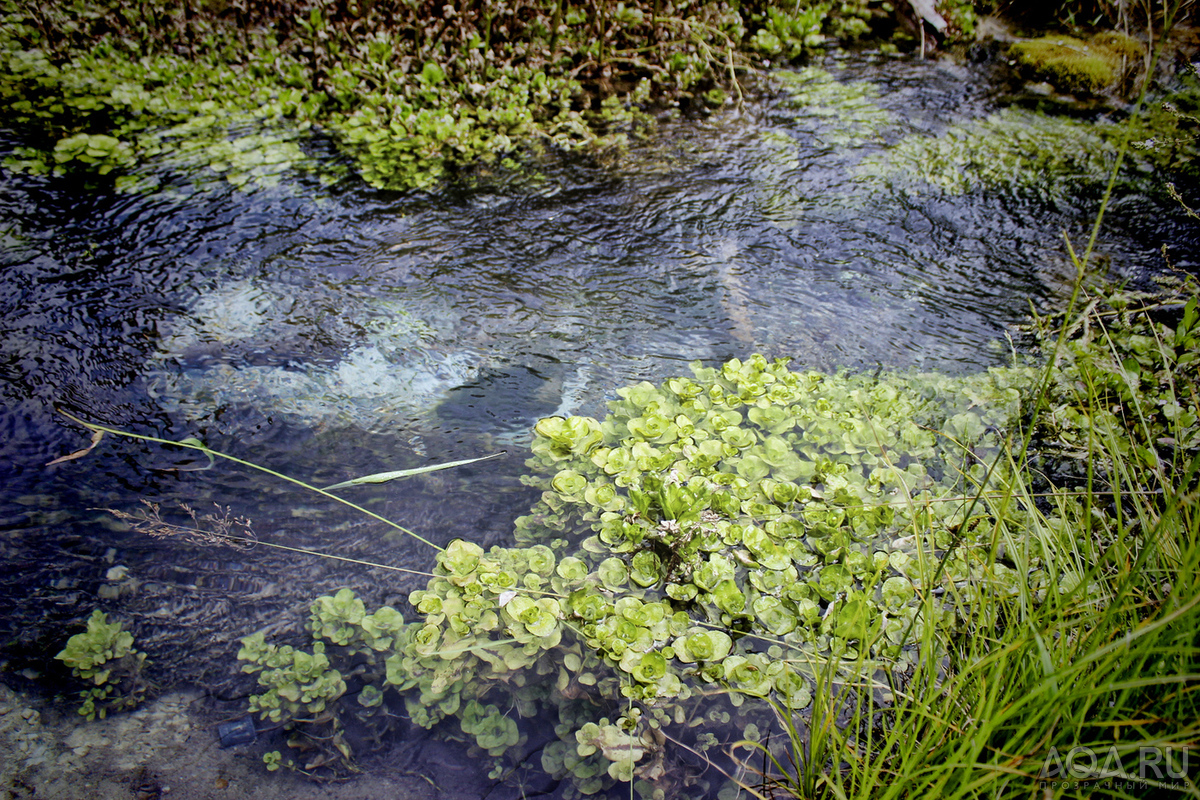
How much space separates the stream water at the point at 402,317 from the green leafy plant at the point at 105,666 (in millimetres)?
58

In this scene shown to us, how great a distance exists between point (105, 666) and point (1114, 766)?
278 centimetres

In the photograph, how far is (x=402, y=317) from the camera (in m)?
3.11

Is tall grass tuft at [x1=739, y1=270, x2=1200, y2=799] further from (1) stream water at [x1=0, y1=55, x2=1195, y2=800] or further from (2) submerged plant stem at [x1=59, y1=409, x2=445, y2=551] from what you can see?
(2) submerged plant stem at [x1=59, y1=409, x2=445, y2=551]

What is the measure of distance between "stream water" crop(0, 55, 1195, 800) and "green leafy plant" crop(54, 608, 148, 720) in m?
0.06

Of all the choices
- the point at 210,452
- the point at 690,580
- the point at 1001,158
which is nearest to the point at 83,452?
the point at 210,452

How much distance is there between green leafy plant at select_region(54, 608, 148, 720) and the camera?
1.83 m

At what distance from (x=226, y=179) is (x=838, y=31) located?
6.00 m

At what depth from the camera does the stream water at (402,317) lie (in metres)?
2.18

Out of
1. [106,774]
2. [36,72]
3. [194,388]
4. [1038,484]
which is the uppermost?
[36,72]

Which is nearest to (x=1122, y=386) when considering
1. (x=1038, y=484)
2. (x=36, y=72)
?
(x=1038, y=484)

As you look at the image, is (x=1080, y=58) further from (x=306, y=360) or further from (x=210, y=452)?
(x=210, y=452)

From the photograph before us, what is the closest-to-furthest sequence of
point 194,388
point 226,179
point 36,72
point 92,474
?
point 92,474 < point 194,388 < point 226,179 < point 36,72

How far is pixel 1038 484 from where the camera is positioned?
94.0 inches

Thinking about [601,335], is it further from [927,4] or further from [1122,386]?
[927,4]
